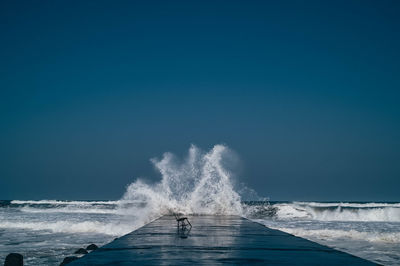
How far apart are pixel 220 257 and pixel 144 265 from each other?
0.96m

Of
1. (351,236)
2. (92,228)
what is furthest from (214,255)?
(92,228)

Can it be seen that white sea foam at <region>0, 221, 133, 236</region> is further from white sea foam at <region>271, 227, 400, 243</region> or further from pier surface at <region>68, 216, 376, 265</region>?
pier surface at <region>68, 216, 376, 265</region>

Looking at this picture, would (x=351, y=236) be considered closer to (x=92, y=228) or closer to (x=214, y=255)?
Answer: (x=92, y=228)

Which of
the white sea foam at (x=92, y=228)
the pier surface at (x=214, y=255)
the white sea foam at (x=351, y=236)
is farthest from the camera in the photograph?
the white sea foam at (x=92, y=228)

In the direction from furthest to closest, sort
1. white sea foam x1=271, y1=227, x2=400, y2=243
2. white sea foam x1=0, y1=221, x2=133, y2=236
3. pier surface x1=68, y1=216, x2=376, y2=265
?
white sea foam x1=0, y1=221, x2=133, y2=236
white sea foam x1=271, y1=227, x2=400, y2=243
pier surface x1=68, y1=216, x2=376, y2=265

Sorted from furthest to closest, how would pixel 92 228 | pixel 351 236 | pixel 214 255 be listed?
pixel 92 228 → pixel 351 236 → pixel 214 255

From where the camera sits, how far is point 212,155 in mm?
24469

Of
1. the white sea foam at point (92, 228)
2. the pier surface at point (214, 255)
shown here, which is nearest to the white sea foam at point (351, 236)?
the white sea foam at point (92, 228)

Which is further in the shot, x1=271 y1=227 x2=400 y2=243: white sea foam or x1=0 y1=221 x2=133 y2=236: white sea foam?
x1=0 y1=221 x2=133 y2=236: white sea foam

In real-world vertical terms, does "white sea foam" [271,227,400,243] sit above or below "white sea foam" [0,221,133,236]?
below

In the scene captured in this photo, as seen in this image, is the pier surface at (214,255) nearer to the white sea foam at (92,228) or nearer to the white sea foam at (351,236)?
the white sea foam at (351,236)

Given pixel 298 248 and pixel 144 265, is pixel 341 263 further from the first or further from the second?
pixel 144 265

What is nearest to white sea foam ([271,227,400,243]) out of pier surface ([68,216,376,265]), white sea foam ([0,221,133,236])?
white sea foam ([0,221,133,236])

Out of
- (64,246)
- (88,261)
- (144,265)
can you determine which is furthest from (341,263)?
(64,246)
